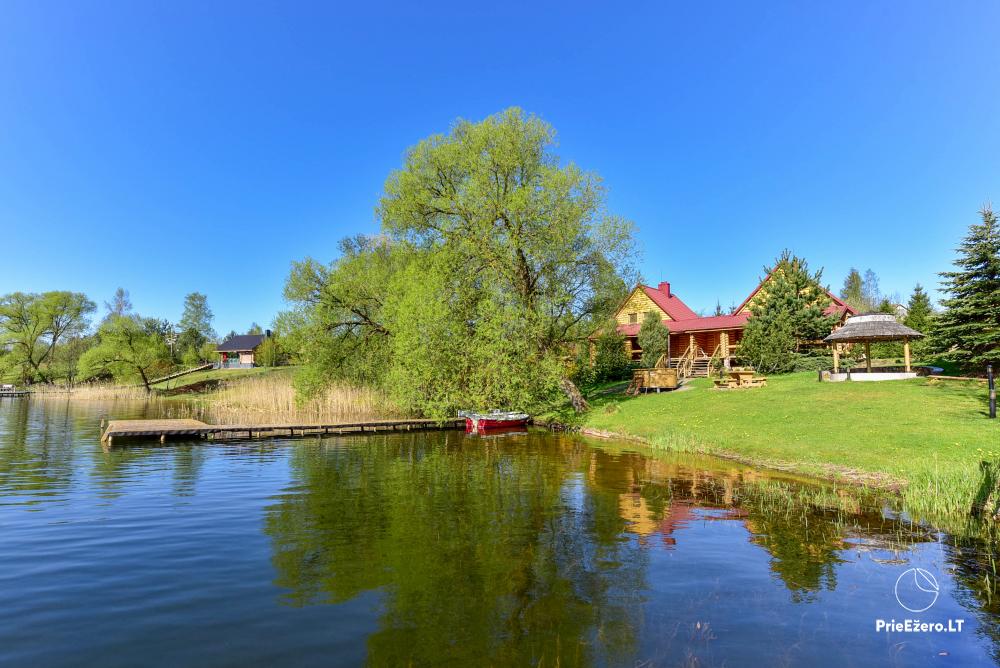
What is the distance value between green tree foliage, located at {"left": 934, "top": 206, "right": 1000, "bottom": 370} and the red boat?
68.4 feet

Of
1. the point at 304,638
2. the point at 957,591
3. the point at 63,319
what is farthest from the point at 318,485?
the point at 63,319

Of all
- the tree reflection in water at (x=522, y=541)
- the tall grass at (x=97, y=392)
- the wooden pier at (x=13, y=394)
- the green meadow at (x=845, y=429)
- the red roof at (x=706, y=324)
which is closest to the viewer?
the tree reflection in water at (x=522, y=541)

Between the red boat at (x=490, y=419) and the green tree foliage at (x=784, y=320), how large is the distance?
16851 millimetres

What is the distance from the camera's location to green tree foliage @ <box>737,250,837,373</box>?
110 ft

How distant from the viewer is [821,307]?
116 feet

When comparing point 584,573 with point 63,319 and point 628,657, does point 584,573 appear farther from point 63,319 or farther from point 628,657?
point 63,319

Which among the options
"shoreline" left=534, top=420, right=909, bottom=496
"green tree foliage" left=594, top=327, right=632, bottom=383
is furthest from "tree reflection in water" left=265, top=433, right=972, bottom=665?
"green tree foliage" left=594, top=327, right=632, bottom=383

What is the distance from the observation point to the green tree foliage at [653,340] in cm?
4084

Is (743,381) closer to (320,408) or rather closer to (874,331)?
(874,331)

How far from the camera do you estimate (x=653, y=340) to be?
1617 inches

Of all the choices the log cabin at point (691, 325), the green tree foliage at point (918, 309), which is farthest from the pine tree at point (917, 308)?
the log cabin at point (691, 325)

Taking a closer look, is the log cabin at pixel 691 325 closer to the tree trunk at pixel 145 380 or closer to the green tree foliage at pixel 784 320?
the green tree foliage at pixel 784 320
